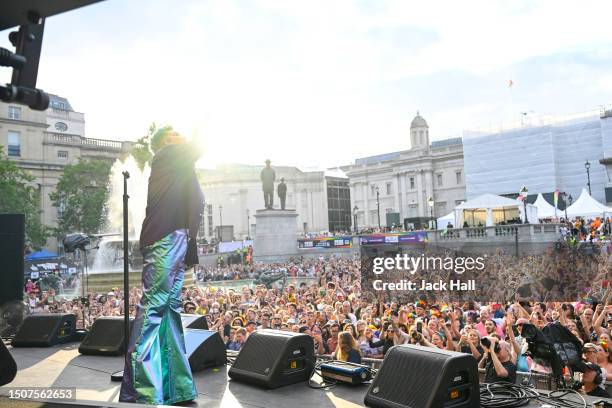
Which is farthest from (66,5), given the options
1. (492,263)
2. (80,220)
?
(80,220)

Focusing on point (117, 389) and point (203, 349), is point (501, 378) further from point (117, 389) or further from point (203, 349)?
point (117, 389)

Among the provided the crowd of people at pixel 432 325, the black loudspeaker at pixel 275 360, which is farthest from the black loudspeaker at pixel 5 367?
the crowd of people at pixel 432 325

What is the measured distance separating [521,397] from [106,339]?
529 cm

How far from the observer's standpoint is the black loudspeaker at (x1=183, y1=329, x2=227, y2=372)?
18.8ft

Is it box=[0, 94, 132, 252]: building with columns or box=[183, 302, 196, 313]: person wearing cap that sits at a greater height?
box=[0, 94, 132, 252]: building with columns

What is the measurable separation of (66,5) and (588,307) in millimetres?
8464

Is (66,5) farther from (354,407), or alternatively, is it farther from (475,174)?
(475,174)

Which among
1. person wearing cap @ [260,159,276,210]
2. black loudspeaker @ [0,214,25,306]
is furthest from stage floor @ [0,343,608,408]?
person wearing cap @ [260,159,276,210]

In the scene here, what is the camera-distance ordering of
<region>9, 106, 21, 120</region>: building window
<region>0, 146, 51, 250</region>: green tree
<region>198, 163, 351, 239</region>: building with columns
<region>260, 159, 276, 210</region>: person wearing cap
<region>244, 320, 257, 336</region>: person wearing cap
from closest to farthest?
<region>244, 320, 257, 336</region>: person wearing cap
<region>260, 159, 276, 210</region>: person wearing cap
<region>0, 146, 51, 250</region>: green tree
<region>9, 106, 21, 120</region>: building window
<region>198, 163, 351, 239</region>: building with columns

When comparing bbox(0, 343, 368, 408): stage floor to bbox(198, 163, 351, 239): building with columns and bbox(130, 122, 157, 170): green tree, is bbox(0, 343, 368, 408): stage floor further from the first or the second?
bbox(198, 163, 351, 239): building with columns

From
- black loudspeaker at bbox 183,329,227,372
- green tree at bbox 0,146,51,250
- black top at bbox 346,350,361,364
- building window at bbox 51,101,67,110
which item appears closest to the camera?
black loudspeaker at bbox 183,329,227,372

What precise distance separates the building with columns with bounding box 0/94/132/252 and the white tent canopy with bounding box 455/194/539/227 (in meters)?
33.3

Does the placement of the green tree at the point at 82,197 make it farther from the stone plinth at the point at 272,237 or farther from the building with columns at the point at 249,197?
the building with columns at the point at 249,197

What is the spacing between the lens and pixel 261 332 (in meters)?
5.46
